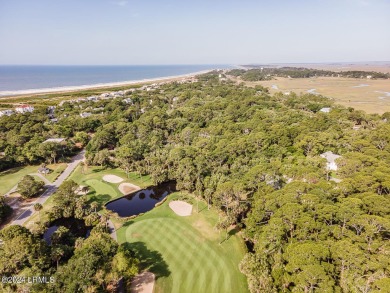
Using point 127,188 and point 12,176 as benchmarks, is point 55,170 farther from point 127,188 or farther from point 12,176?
point 127,188

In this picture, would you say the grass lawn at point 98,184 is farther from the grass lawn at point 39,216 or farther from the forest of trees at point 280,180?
the forest of trees at point 280,180

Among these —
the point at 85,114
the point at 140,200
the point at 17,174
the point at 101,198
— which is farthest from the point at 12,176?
the point at 85,114

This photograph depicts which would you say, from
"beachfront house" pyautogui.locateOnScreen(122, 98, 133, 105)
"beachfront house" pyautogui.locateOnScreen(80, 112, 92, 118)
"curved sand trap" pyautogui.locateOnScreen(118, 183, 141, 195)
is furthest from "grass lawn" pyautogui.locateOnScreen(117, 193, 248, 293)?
"beachfront house" pyautogui.locateOnScreen(122, 98, 133, 105)

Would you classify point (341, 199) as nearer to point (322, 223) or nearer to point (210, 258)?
point (322, 223)

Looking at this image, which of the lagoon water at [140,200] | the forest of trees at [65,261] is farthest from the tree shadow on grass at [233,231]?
the lagoon water at [140,200]

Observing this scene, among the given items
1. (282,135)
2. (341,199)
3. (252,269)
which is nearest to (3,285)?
(252,269)

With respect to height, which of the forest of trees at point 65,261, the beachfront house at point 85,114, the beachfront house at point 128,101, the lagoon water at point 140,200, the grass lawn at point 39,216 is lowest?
the lagoon water at point 140,200
